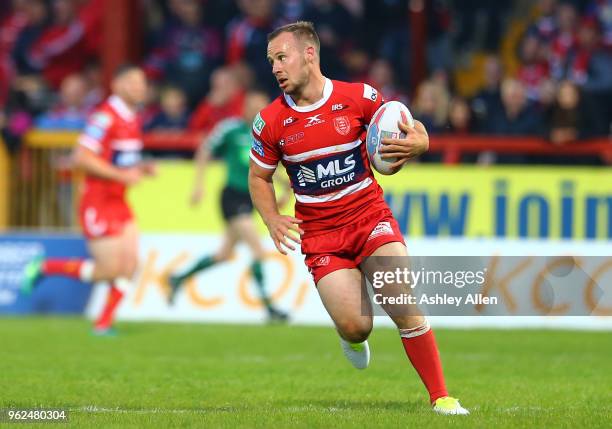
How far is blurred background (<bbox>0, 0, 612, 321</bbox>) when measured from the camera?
14.5 metres

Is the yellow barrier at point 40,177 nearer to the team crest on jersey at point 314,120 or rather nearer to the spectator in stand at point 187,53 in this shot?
the spectator in stand at point 187,53

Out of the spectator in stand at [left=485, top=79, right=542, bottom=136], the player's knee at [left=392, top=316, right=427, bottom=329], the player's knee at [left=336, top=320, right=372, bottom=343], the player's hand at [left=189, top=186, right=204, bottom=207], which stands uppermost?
the player's knee at [left=392, top=316, right=427, bottom=329]

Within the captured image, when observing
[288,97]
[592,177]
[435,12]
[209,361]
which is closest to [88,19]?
[435,12]

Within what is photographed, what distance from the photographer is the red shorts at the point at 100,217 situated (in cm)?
1230

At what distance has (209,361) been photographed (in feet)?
33.8

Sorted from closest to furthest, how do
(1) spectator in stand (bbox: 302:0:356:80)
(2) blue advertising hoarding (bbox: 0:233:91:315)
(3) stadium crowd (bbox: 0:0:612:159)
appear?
(2) blue advertising hoarding (bbox: 0:233:91:315), (3) stadium crowd (bbox: 0:0:612:159), (1) spectator in stand (bbox: 302:0:356:80)

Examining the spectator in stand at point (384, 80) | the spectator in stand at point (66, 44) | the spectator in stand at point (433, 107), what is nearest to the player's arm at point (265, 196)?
the spectator in stand at point (433, 107)

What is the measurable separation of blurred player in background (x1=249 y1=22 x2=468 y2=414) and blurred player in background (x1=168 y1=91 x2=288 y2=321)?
627 cm

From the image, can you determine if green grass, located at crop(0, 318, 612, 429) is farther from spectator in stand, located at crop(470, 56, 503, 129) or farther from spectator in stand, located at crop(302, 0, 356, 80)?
spectator in stand, located at crop(302, 0, 356, 80)

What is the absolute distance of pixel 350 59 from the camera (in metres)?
17.2

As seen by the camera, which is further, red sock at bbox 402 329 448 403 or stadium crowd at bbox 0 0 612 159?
stadium crowd at bbox 0 0 612 159

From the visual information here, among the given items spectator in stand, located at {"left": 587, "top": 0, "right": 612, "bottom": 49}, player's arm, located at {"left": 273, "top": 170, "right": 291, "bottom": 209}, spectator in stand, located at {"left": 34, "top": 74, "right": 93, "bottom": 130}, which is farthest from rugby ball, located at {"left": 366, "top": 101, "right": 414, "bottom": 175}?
spectator in stand, located at {"left": 587, "top": 0, "right": 612, "bottom": 49}

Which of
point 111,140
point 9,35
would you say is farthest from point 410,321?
point 9,35

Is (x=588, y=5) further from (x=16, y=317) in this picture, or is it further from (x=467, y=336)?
(x=16, y=317)
